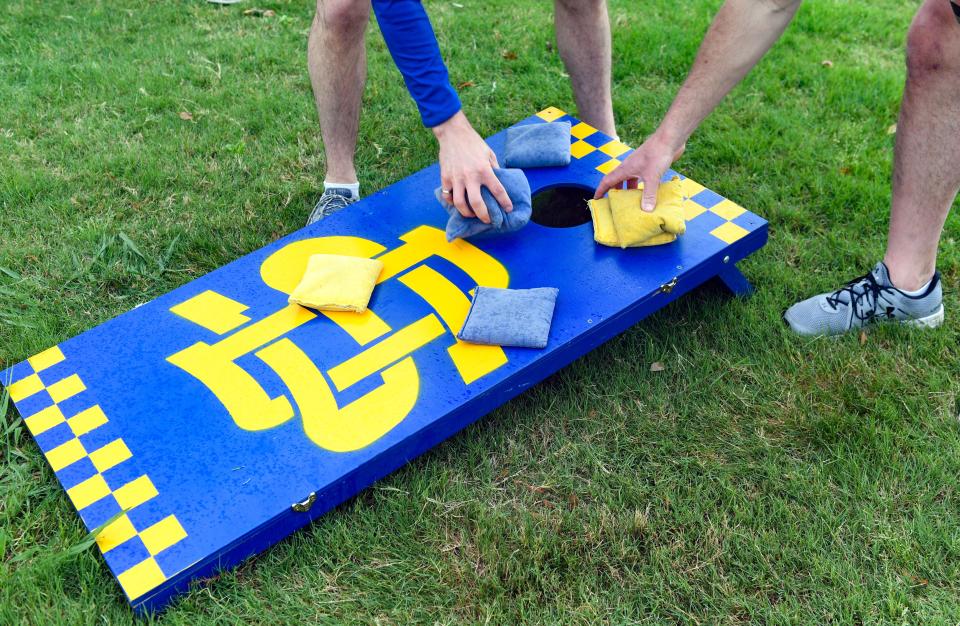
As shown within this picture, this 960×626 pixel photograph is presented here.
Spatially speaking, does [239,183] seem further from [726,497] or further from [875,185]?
[875,185]

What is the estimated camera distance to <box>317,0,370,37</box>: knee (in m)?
2.42

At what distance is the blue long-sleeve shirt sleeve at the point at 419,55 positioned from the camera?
72.4 inches

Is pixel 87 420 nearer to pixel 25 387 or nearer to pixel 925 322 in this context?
pixel 25 387

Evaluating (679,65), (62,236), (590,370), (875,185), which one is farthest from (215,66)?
(875,185)

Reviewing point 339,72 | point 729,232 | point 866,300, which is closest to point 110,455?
point 339,72

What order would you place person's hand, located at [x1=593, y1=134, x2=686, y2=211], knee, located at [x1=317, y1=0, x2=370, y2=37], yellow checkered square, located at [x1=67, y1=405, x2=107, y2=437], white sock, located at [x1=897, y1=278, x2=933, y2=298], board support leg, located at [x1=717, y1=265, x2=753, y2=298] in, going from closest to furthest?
yellow checkered square, located at [x1=67, y1=405, x2=107, y2=437]
person's hand, located at [x1=593, y1=134, x2=686, y2=211]
white sock, located at [x1=897, y1=278, x2=933, y2=298]
board support leg, located at [x1=717, y1=265, x2=753, y2=298]
knee, located at [x1=317, y1=0, x2=370, y2=37]

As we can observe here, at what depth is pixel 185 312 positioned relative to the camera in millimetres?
2104

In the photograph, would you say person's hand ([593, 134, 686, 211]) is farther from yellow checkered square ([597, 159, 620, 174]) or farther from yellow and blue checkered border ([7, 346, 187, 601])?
yellow and blue checkered border ([7, 346, 187, 601])

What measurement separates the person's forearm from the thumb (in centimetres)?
11

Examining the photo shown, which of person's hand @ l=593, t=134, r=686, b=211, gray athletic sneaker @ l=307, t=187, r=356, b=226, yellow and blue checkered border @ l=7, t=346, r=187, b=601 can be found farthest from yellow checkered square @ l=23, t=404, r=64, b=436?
person's hand @ l=593, t=134, r=686, b=211

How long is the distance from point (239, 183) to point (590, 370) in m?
1.54

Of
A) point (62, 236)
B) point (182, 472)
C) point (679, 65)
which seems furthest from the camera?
point (679, 65)

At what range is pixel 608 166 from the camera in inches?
99.0

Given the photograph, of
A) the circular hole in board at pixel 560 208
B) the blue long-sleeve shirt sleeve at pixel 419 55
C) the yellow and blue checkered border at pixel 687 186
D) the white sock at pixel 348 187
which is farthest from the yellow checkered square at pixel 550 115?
the blue long-sleeve shirt sleeve at pixel 419 55
